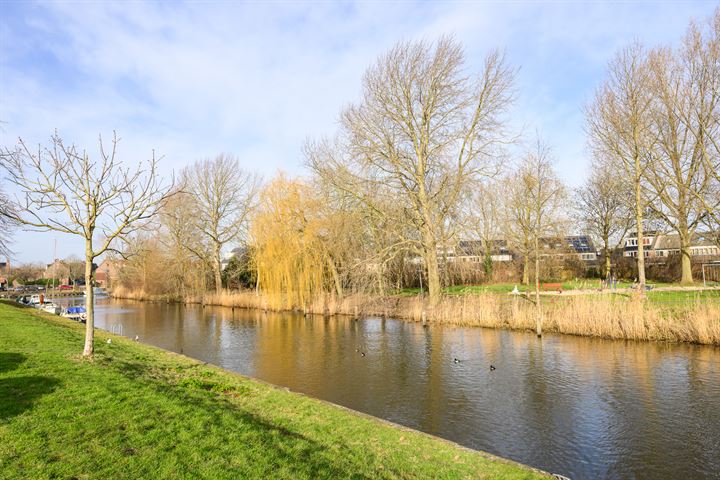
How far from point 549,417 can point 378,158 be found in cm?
1659

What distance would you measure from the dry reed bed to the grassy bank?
489 inches

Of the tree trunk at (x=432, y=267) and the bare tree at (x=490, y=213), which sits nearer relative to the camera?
the tree trunk at (x=432, y=267)

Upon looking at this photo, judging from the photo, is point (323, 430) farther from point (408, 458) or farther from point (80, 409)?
point (80, 409)

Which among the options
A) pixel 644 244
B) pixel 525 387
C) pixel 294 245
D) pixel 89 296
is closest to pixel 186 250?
pixel 294 245

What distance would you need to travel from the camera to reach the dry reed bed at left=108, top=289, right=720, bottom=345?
602 inches

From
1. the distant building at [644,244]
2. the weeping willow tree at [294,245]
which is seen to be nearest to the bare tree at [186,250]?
the weeping willow tree at [294,245]

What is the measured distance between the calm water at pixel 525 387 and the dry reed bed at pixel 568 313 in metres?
0.66

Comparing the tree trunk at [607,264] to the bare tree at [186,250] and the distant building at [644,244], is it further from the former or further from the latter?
the bare tree at [186,250]

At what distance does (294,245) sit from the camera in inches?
1168

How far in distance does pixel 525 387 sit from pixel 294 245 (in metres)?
20.3

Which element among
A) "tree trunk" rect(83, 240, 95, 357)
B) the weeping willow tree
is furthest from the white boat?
"tree trunk" rect(83, 240, 95, 357)

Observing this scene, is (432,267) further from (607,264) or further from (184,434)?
(607,264)

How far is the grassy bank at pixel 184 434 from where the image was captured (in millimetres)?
4738

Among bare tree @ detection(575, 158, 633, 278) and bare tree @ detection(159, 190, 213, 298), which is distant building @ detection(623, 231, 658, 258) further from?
bare tree @ detection(159, 190, 213, 298)
